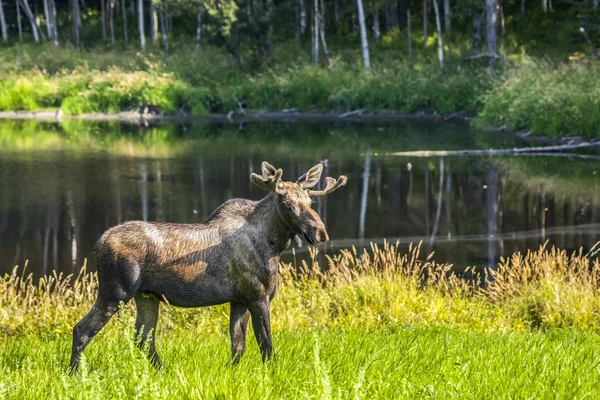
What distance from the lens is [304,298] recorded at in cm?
1181

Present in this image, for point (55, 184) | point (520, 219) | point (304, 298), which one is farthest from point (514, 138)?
point (304, 298)

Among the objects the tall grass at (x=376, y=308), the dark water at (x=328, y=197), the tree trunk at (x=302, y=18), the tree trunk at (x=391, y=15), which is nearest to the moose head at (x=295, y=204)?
the tall grass at (x=376, y=308)

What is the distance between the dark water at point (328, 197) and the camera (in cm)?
1894

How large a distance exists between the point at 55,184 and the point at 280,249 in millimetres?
20746

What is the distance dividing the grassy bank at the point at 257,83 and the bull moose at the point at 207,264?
110 feet

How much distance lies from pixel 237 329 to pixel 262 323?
9.3 inches

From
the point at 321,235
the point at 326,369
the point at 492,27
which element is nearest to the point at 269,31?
the point at 492,27

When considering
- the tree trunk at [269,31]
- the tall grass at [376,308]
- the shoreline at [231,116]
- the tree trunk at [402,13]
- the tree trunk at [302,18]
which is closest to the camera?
the tall grass at [376,308]

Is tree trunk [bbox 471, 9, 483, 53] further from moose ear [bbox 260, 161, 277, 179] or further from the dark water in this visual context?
moose ear [bbox 260, 161, 277, 179]

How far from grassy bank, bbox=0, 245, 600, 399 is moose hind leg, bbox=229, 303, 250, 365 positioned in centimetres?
9

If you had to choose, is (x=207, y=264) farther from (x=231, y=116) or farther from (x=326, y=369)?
(x=231, y=116)

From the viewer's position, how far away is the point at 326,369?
4.78 meters

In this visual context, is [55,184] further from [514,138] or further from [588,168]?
[514,138]

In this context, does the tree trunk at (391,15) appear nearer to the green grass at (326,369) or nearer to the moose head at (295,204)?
the green grass at (326,369)
